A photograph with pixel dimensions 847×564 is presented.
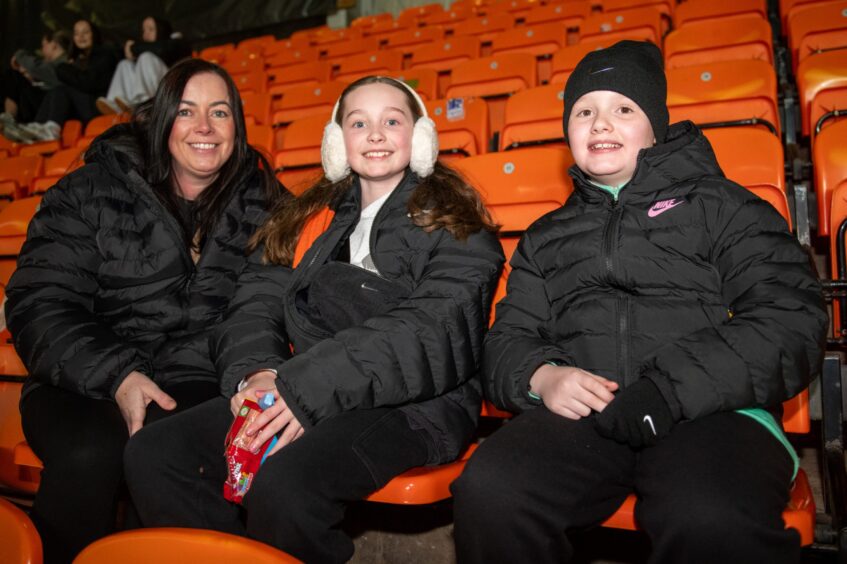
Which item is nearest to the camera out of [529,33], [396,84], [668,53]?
[396,84]

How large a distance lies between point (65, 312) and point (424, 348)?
0.98 meters

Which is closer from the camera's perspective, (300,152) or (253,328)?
(253,328)

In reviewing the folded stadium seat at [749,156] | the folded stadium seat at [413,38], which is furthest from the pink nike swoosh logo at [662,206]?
the folded stadium seat at [413,38]

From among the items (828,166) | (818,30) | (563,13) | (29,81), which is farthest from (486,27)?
(29,81)

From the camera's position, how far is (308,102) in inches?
162

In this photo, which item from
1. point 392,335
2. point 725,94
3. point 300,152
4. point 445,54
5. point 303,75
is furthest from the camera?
point 303,75

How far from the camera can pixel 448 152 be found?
272cm

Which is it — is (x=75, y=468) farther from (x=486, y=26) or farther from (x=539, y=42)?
(x=486, y=26)

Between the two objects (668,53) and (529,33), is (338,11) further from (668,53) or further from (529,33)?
(668,53)

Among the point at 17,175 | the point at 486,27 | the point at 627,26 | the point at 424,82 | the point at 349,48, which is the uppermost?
the point at 349,48

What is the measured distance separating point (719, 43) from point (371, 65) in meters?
2.80

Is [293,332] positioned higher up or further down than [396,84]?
further down

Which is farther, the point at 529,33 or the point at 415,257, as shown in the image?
the point at 529,33

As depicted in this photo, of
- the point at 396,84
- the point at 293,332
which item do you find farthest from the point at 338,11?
the point at 293,332
